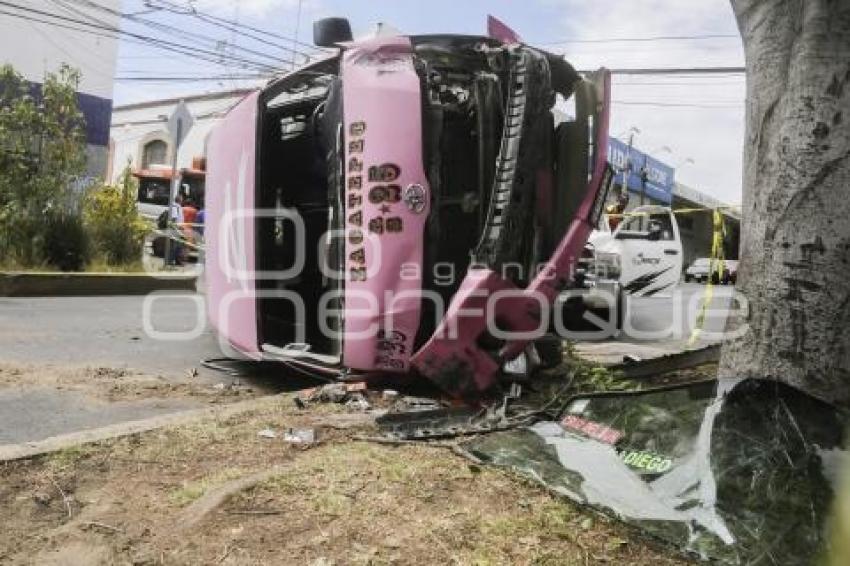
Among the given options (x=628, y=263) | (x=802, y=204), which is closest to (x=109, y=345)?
(x=802, y=204)

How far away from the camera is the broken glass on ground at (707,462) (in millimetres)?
2447

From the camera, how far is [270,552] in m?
2.42

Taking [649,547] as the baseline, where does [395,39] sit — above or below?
above

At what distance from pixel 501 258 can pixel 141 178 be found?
1964 centimetres

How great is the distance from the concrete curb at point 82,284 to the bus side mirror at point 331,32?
7.08 m

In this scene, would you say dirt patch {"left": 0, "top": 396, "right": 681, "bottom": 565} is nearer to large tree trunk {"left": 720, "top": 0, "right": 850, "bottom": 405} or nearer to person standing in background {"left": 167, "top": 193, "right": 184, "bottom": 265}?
large tree trunk {"left": 720, "top": 0, "right": 850, "bottom": 405}

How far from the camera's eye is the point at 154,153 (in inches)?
1323

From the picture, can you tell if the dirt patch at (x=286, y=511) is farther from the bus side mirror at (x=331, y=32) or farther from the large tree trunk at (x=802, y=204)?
the bus side mirror at (x=331, y=32)

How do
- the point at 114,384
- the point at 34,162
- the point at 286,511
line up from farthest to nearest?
the point at 34,162 → the point at 114,384 → the point at 286,511

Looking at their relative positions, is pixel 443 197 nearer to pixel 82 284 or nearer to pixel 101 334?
pixel 101 334

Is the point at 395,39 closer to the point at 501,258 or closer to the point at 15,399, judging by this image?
the point at 501,258

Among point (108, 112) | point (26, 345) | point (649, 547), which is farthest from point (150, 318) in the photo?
point (108, 112)

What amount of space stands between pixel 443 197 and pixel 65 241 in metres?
8.68

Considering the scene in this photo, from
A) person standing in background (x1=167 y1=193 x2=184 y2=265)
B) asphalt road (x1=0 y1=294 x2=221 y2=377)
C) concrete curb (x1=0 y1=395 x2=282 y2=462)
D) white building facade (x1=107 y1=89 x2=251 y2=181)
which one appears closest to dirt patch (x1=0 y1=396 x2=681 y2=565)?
concrete curb (x1=0 y1=395 x2=282 y2=462)
